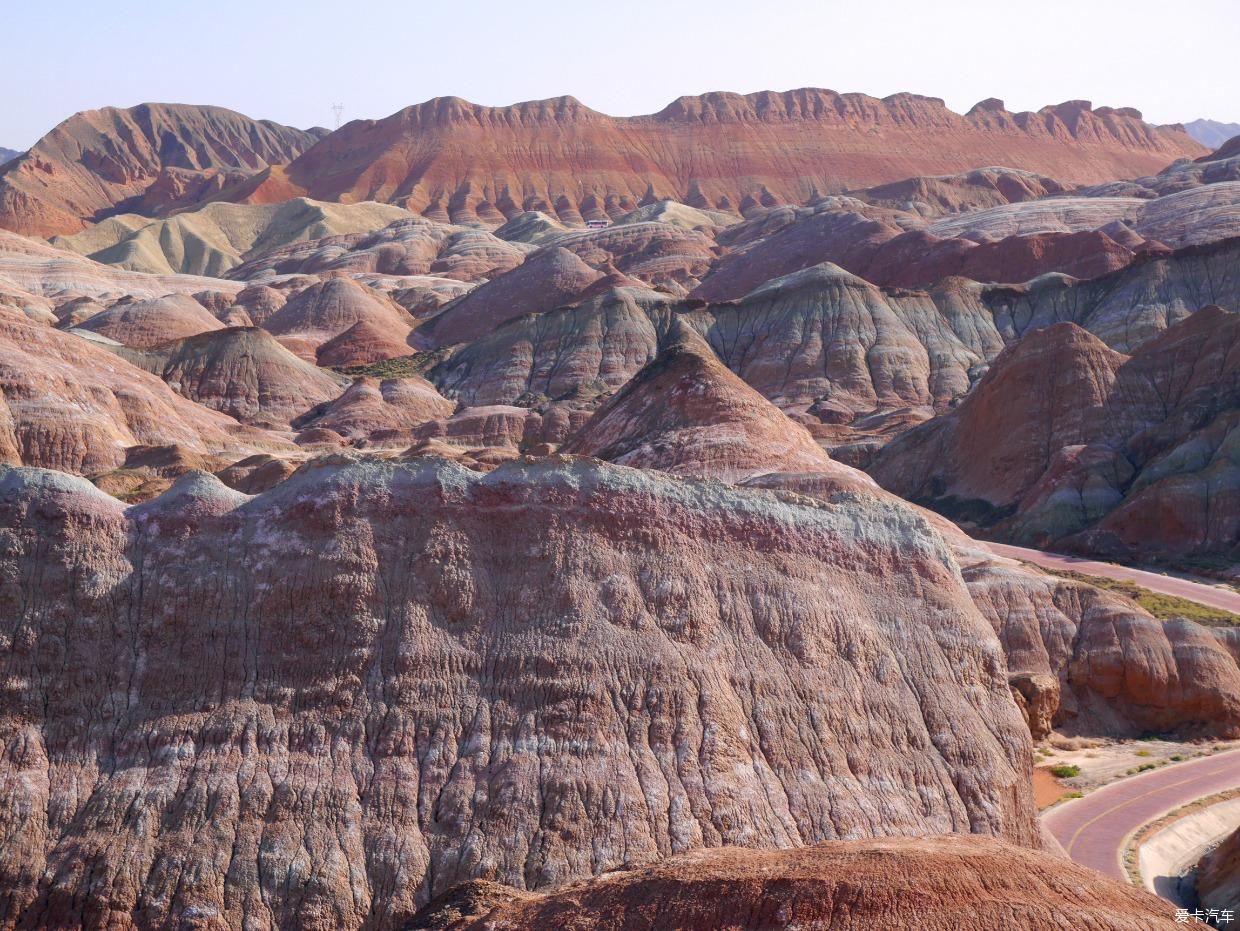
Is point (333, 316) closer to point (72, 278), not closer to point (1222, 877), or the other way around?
point (72, 278)

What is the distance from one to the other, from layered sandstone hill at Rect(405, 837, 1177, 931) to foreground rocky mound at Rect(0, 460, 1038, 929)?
3.09 m

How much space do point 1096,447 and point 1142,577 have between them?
18821mm

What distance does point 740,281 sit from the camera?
158375mm

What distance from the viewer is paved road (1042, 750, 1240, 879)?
34.9m

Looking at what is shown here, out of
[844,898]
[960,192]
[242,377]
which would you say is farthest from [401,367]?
[844,898]

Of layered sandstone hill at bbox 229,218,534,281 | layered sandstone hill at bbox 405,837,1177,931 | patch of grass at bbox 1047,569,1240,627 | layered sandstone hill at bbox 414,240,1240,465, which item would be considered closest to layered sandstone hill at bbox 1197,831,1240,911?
layered sandstone hill at bbox 405,837,1177,931

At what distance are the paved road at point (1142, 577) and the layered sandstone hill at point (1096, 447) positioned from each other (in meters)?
4.85

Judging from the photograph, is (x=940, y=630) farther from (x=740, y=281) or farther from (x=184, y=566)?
(x=740, y=281)

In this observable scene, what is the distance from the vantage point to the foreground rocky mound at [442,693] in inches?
956

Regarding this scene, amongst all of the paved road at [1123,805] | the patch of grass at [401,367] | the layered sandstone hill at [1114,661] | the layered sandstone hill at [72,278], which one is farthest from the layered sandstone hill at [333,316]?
the paved road at [1123,805]

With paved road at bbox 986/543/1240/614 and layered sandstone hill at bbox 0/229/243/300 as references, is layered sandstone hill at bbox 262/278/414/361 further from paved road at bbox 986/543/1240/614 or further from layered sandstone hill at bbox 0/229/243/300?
paved road at bbox 986/543/1240/614

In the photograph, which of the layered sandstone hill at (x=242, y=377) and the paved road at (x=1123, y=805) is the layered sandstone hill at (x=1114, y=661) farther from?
the layered sandstone hill at (x=242, y=377)

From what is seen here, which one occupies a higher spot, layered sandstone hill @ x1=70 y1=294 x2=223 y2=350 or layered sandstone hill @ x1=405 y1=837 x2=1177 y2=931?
layered sandstone hill @ x1=70 y1=294 x2=223 y2=350

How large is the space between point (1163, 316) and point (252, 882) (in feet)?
327
